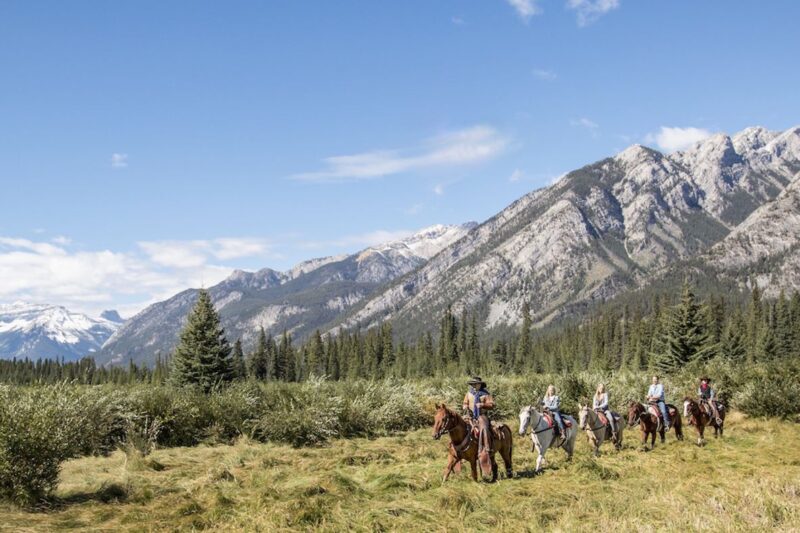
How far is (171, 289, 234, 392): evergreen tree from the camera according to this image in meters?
41.6

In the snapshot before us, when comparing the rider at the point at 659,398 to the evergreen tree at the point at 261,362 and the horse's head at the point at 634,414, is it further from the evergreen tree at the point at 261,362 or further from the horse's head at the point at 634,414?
the evergreen tree at the point at 261,362

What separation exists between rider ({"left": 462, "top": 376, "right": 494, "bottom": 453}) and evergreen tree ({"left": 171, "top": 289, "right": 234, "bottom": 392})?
31734mm

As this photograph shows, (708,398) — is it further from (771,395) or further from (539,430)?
(539,430)

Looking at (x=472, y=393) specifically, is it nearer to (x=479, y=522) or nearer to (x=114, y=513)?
(x=479, y=522)

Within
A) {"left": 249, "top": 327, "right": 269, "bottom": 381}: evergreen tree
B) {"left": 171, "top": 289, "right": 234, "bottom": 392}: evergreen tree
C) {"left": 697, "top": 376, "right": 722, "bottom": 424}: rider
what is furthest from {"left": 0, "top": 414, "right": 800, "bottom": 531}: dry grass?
{"left": 249, "top": 327, "right": 269, "bottom": 381}: evergreen tree

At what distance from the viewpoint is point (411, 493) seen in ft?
38.2

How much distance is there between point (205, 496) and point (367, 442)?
413 inches

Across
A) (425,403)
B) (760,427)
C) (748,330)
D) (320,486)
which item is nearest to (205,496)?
(320,486)

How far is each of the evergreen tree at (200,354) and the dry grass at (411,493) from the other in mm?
24786

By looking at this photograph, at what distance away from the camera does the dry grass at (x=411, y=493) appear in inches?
354

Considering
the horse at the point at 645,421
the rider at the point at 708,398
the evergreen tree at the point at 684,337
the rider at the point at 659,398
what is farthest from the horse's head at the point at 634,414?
the evergreen tree at the point at 684,337

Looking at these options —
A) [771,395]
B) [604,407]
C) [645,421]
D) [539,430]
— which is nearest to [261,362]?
[771,395]

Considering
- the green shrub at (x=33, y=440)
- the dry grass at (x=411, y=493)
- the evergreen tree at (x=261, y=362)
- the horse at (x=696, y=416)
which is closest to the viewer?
the dry grass at (x=411, y=493)

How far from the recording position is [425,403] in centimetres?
2712
